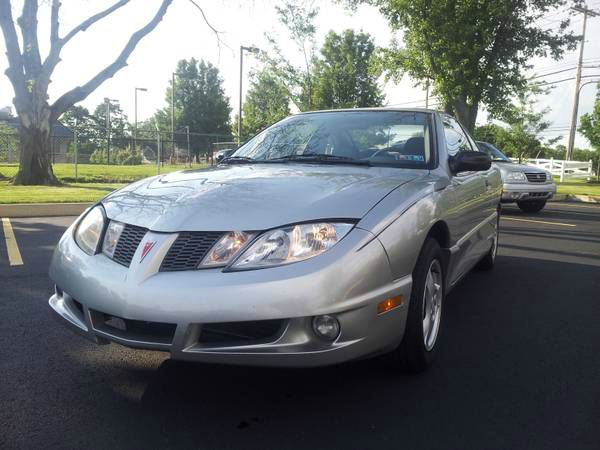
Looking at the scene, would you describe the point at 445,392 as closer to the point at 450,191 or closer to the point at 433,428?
the point at 433,428

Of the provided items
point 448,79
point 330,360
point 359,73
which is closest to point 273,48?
point 448,79

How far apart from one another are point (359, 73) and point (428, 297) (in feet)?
123

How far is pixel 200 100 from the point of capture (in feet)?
230

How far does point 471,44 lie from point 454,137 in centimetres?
1443

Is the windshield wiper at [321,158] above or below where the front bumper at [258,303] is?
above

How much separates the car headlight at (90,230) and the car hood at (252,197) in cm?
7

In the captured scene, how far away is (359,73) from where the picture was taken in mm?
38625

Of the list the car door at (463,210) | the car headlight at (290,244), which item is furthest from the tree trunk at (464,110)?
the car headlight at (290,244)

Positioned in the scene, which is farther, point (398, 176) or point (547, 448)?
point (398, 176)

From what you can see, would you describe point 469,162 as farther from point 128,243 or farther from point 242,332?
point 128,243

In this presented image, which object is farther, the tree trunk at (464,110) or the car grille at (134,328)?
the tree trunk at (464,110)

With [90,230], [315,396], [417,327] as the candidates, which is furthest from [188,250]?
[417,327]

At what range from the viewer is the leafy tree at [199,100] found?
69.9m

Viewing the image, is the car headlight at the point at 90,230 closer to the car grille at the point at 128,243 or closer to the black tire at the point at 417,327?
the car grille at the point at 128,243
